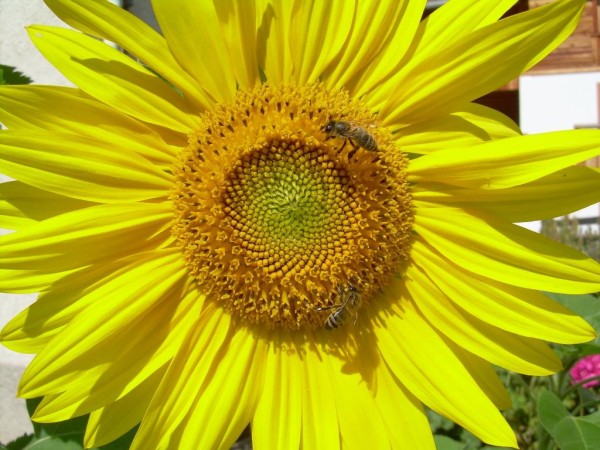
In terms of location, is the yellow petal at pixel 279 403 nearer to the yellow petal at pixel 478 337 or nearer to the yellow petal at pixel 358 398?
the yellow petal at pixel 358 398

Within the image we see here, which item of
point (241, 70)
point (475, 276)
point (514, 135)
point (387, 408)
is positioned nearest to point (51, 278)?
point (241, 70)

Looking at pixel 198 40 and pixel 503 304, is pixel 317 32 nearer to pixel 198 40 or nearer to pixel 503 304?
pixel 198 40

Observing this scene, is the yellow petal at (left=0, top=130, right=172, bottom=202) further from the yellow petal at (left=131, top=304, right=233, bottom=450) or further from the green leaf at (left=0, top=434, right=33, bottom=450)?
the green leaf at (left=0, top=434, right=33, bottom=450)

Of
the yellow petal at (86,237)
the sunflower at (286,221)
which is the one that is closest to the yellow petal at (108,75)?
the sunflower at (286,221)

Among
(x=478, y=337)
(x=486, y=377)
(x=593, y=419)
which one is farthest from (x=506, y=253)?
(x=593, y=419)

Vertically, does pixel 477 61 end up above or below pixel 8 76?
above

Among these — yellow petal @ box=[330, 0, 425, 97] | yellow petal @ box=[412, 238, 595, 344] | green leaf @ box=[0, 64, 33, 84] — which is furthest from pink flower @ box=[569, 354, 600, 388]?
green leaf @ box=[0, 64, 33, 84]

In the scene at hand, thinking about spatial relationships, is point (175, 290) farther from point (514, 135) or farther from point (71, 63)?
point (514, 135)
